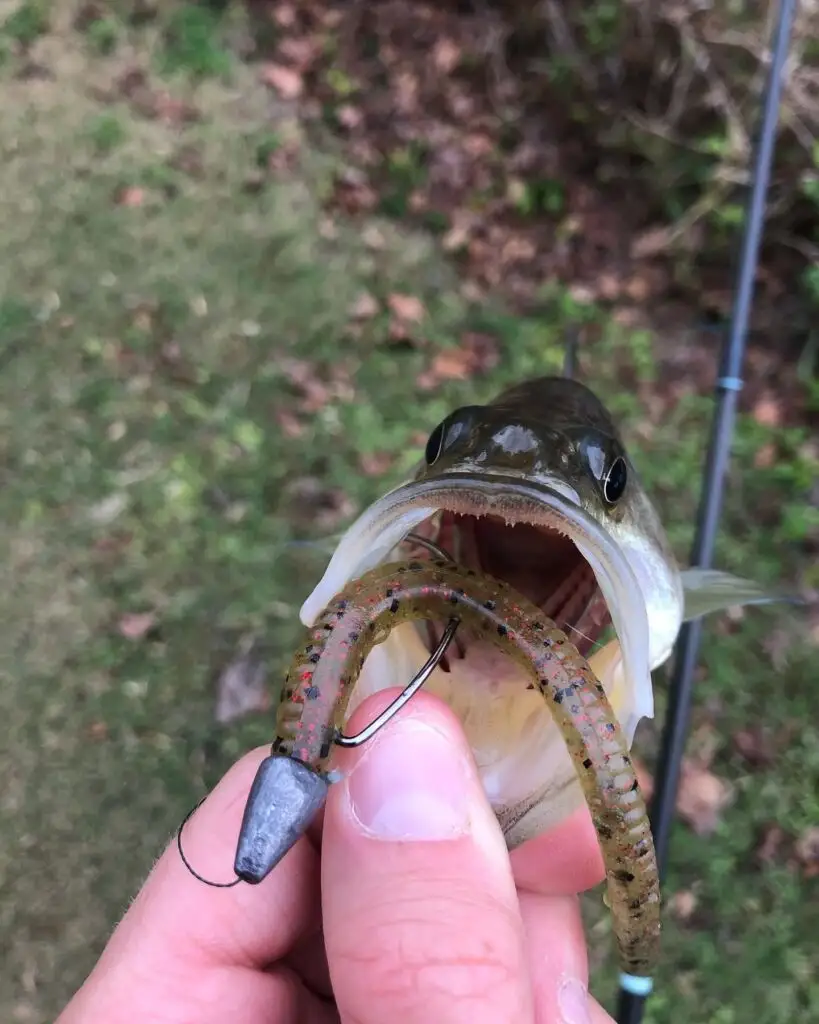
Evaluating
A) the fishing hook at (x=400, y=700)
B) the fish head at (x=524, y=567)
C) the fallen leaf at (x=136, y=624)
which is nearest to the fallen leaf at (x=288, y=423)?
the fallen leaf at (x=136, y=624)

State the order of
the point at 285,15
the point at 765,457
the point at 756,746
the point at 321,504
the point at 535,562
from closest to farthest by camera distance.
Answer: the point at 535,562, the point at 756,746, the point at 321,504, the point at 765,457, the point at 285,15

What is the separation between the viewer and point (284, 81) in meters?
5.11

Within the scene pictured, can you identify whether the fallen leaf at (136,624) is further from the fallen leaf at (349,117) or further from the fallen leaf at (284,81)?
the fallen leaf at (284,81)

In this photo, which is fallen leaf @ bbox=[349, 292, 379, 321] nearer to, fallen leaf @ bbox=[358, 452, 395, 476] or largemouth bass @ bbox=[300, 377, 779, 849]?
fallen leaf @ bbox=[358, 452, 395, 476]

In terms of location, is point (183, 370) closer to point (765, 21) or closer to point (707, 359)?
point (707, 359)

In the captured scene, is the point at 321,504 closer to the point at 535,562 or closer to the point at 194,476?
the point at 194,476

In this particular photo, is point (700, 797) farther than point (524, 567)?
Yes

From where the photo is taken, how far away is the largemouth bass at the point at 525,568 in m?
1.29

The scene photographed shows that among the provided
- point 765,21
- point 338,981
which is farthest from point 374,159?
point 338,981

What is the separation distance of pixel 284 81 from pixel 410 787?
4878 millimetres

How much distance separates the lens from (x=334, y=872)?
122 cm

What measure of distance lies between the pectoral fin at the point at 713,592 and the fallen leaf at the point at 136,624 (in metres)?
2.29

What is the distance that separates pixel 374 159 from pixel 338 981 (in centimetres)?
454

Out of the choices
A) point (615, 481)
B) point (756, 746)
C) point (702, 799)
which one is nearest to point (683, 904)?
point (702, 799)
